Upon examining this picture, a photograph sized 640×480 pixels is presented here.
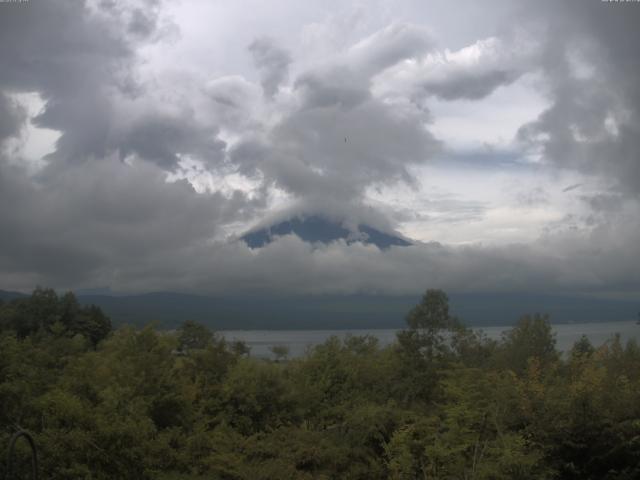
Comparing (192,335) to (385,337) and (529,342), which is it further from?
(385,337)

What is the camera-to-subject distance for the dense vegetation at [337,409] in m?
16.0

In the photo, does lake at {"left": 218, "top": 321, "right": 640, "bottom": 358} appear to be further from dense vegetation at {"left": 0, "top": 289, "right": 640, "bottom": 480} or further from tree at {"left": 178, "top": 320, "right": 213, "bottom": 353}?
dense vegetation at {"left": 0, "top": 289, "right": 640, "bottom": 480}

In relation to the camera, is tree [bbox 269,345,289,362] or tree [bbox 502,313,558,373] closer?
tree [bbox 502,313,558,373]

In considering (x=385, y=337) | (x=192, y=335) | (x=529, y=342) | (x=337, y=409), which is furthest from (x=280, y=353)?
Answer: (x=385, y=337)

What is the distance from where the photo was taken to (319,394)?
28.7m

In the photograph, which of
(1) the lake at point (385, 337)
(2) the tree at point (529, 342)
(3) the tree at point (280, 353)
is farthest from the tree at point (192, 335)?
(2) the tree at point (529, 342)

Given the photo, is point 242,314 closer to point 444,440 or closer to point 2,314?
point 2,314

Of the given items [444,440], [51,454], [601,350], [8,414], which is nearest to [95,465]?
[51,454]

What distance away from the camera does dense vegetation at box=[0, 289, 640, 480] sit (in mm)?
15953

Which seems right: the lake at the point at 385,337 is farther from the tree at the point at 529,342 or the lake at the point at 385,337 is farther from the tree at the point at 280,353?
the tree at the point at 529,342

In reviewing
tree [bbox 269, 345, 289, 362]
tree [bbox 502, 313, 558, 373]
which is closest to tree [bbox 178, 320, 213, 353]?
tree [bbox 269, 345, 289, 362]

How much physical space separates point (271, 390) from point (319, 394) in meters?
2.51

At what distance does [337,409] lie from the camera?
26578 millimetres

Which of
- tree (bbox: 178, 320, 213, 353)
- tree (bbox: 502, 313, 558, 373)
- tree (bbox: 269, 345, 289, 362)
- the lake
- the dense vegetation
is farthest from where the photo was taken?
the lake
